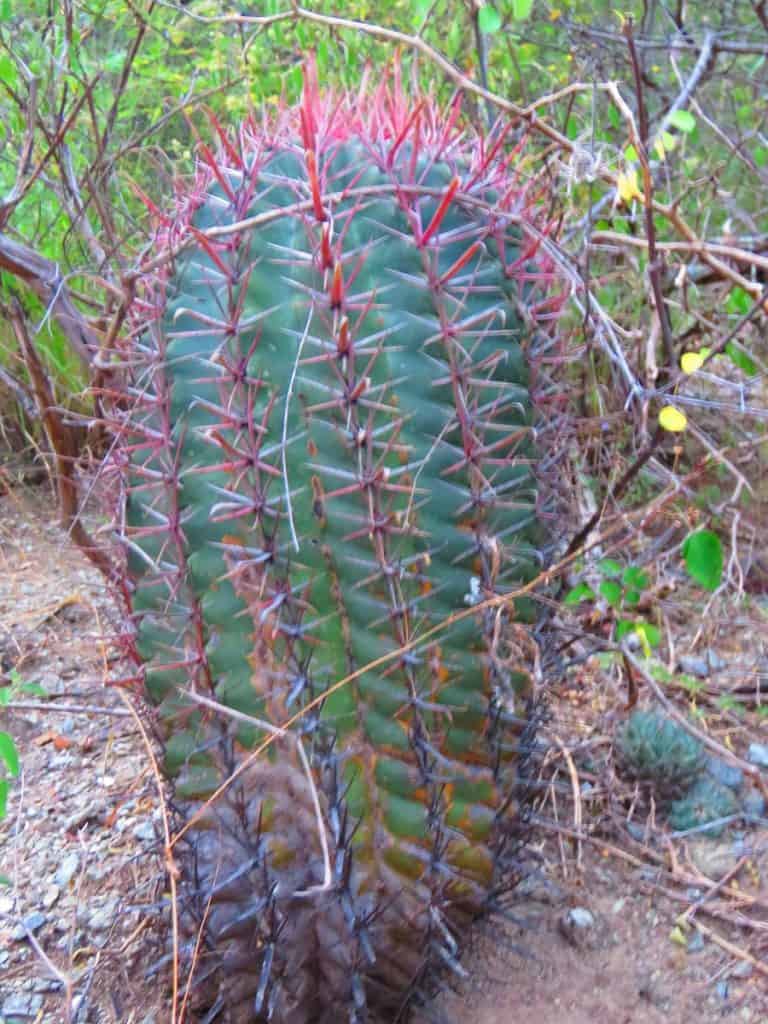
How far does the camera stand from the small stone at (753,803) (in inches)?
74.5

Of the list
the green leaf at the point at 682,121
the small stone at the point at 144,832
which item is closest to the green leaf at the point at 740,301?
the green leaf at the point at 682,121

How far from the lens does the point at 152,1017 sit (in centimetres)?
135

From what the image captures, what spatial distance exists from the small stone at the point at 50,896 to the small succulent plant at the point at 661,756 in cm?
101

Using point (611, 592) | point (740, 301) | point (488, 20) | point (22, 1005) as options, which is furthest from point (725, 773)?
point (488, 20)

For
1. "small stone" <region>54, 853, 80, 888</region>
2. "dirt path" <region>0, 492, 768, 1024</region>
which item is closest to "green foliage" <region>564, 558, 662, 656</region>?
"dirt path" <region>0, 492, 768, 1024</region>

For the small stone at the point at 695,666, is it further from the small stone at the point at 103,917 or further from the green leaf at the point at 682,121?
the small stone at the point at 103,917

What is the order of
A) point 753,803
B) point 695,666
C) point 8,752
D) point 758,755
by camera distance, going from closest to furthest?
point 8,752 → point 753,803 → point 758,755 → point 695,666

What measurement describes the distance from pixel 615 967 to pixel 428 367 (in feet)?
3.19

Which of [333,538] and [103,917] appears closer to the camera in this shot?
[333,538]

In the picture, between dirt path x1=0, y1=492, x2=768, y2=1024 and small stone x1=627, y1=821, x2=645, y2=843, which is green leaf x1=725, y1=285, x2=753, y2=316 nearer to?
dirt path x1=0, y1=492, x2=768, y2=1024

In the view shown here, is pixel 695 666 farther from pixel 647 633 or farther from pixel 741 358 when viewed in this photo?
pixel 741 358

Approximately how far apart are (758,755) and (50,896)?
131 centimetres

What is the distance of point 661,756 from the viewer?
1.87m

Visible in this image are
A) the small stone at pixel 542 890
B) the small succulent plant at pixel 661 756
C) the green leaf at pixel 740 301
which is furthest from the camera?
the green leaf at pixel 740 301
